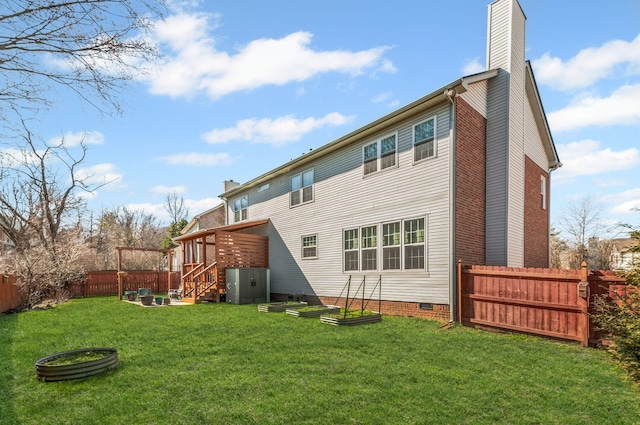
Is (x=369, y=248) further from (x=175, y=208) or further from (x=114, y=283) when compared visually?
(x=175, y=208)

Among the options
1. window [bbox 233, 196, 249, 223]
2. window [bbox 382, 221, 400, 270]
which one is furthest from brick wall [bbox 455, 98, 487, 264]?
window [bbox 233, 196, 249, 223]

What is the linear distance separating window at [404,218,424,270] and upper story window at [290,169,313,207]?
545 cm

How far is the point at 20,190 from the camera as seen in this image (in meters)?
25.1

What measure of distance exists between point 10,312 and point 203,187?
3070 centimetres

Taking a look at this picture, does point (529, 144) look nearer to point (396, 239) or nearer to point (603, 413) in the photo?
point (396, 239)

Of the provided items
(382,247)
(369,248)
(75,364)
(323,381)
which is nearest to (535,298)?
(382,247)

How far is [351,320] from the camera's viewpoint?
9789mm

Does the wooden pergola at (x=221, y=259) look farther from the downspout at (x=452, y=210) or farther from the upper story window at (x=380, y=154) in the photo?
the downspout at (x=452, y=210)

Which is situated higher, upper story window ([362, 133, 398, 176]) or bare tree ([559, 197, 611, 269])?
upper story window ([362, 133, 398, 176])

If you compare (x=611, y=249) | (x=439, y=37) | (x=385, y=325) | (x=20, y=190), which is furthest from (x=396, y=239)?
(x=20, y=190)

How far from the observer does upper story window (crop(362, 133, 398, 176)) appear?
39.5 ft

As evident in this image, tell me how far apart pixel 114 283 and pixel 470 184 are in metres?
23.1

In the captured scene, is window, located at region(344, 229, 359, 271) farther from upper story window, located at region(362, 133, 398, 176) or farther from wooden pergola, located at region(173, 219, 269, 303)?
wooden pergola, located at region(173, 219, 269, 303)

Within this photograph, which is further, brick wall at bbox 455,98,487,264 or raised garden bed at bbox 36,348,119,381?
brick wall at bbox 455,98,487,264
